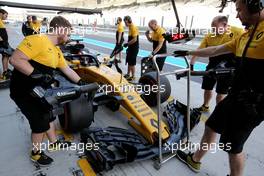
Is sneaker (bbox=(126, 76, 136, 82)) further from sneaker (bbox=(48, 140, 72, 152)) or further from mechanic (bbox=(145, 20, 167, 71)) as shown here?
sneaker (bbox=(48, 140, 72, 152))

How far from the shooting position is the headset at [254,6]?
179cm

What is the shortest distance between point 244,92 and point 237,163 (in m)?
0.75

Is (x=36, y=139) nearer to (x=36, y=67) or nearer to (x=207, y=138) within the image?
(x=36, y=67)

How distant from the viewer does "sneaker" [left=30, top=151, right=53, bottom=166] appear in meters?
2.87

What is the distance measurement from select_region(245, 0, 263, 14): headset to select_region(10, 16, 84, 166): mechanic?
1718 millimetres

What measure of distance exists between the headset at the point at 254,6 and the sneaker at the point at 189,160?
178cm

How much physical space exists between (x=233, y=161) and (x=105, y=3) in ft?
226

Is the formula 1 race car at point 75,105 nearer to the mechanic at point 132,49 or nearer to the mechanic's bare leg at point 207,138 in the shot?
the mechanic's bare leg at point 207,138

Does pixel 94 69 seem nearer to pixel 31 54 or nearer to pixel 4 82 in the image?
pixel 31 54

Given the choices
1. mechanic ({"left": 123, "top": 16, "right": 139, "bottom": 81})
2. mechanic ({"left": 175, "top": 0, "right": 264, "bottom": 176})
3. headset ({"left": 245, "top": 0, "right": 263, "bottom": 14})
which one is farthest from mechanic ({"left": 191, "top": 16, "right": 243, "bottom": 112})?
mechanic ({"left": 123, "top": 16, "right": 139, "bottom": 81})

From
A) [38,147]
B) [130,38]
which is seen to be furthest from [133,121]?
[130,38]

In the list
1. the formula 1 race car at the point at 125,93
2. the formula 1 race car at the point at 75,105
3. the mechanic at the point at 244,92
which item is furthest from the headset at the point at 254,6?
the formula 1 race car at the point at 125,93

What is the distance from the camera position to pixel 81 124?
11.2ft

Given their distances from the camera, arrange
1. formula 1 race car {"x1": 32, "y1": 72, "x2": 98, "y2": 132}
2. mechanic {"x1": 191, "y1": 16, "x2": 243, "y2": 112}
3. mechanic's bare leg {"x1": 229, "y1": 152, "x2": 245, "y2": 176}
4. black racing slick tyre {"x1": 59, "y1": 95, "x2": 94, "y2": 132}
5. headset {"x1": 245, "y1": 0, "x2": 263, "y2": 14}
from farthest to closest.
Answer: mechanic {"x1": 191, "y1": 16, "x2": 243, "y2": 112}, black racing slick tyre {"x1": 59, "y1": 95, "x2": 94, "y2": 132}, formula 1 race car {"x1": 32, "y1": 72, "x2": 98, "y2": 132}, mechanic's bare leg {"x1": 229, "y1": 152, "x2": 245, "y2": 176}, headset {"x1": 245, "y1": 0, "x2": 263, "y2": 14}
